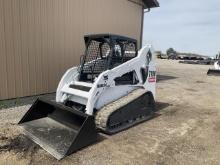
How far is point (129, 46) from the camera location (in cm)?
641

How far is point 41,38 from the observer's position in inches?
311

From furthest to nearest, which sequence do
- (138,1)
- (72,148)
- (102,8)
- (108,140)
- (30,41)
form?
1. (138,1)
2. (102,8)
3. (30,41)
4. (108,140)
5. (72,148)

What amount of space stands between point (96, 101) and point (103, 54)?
170cm

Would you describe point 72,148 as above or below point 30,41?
below

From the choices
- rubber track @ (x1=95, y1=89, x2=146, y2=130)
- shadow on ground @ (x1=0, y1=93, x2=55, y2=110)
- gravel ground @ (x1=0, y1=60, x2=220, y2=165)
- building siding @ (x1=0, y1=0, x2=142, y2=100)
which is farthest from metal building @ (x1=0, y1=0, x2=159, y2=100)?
A: rubber track @ (x1=95, y1=89, x2=146, y2=130)

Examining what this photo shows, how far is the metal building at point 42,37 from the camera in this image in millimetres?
7039

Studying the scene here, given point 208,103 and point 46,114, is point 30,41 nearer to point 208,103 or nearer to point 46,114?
point 46,114

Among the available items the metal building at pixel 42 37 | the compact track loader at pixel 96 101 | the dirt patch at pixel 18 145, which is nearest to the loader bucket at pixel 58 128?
the compact track loader at pixel 96 101

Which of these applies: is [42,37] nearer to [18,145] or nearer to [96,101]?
[96,101]

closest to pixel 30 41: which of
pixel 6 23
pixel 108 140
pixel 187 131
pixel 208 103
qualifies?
pixel 6 23

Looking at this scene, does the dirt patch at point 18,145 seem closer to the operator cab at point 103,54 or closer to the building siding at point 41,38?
the operator cab at point 103,54

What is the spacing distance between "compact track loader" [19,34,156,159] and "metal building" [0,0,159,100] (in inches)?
86.9

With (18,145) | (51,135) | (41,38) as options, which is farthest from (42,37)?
(18,145)

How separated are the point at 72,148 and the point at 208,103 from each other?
585cm
